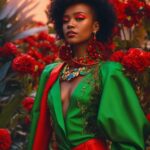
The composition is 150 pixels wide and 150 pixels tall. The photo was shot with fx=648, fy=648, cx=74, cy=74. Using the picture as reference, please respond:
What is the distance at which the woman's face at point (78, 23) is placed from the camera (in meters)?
3.39

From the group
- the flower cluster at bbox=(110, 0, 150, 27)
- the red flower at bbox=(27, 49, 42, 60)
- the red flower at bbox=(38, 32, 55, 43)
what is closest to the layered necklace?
the flower cluster at bbox=(110, 0, 150, 27)

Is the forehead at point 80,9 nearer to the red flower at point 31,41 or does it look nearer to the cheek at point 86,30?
the cheek at point 86,30

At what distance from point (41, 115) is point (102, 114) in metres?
0.44

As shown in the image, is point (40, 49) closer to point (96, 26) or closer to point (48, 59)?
point (48, 59)

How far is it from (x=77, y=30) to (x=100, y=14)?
188 mm

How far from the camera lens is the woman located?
3.23 metres

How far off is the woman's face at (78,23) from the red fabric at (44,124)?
239mm

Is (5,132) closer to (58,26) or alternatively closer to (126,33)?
(58,26)

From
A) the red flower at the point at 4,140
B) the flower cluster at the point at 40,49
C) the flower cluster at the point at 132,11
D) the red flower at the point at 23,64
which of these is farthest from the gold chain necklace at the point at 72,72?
the flower cluster at the point at 40,49

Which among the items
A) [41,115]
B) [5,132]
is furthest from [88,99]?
[5,132]

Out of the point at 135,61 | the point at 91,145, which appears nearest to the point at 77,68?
the point at 135,61

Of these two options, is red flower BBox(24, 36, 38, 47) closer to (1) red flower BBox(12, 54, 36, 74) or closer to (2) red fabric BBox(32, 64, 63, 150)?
(1) red flower BBox(12, 54, 36, 74)

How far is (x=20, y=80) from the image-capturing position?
4.67 metres

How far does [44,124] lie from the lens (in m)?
3.52
